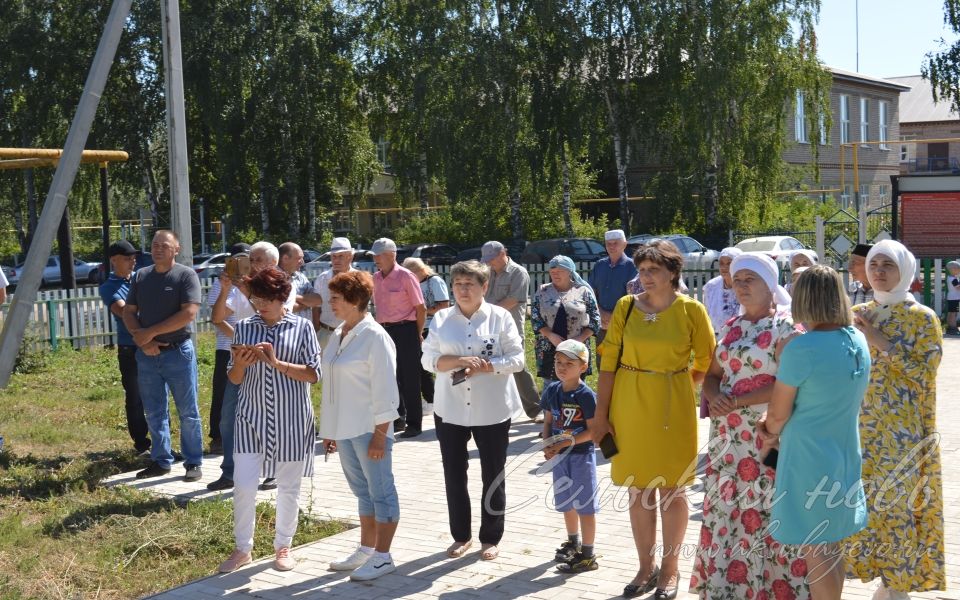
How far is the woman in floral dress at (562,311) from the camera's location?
8961 millimetres

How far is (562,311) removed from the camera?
900 cm

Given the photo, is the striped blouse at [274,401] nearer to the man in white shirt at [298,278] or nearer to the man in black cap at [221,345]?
the man in black cap at [221,345]

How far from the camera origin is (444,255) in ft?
113

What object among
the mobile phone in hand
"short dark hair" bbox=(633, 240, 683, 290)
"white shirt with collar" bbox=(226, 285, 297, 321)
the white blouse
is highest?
"short dark hair" bbox=(633, 240, 683, 290)

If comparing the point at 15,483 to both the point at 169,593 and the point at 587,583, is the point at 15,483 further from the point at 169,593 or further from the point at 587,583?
the point at 587,583

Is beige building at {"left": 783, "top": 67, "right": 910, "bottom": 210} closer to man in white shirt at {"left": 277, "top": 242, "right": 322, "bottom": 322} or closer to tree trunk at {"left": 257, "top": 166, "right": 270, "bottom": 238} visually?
tree trunk at {"left": 257, "top": 166, "right": 270, "bottom": 238}

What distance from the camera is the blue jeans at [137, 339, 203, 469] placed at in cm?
834

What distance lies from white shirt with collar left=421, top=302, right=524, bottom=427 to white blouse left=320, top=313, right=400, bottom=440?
15.8 inches

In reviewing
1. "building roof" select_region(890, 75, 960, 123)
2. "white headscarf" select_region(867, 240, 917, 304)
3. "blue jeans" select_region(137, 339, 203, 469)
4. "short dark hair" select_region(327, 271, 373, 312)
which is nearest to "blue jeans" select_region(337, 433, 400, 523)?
"short dark hair" select_region(327, 271, 373, 312)

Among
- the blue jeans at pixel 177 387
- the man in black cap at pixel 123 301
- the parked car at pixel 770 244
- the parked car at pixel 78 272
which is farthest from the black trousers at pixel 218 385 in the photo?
the parked car at pixel 78 272

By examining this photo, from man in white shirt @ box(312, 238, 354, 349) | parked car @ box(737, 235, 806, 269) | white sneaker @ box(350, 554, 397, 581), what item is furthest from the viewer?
parked car @ box(737, 235, 806, 269)

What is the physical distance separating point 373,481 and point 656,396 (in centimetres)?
178

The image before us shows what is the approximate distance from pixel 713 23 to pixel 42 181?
2556cm

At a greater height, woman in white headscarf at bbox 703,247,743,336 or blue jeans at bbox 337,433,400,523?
woman in white headscarf at bbox 703,247,743,336
